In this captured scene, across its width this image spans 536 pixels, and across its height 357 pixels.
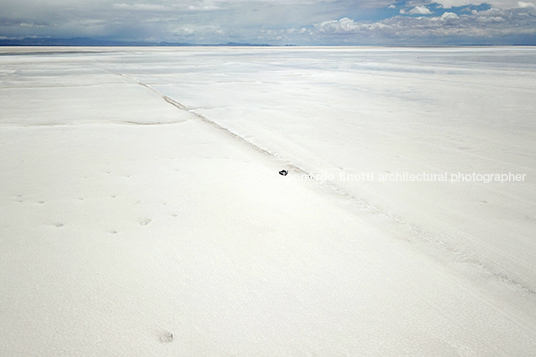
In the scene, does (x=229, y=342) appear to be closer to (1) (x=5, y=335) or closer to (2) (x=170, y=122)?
(1) (x=5, y=335)

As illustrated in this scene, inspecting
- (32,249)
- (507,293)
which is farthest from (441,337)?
(32,249)

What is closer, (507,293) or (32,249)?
(507,293)

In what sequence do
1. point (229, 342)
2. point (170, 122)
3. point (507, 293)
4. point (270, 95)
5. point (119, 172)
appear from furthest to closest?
point (270, 95) → point (170, 122) → point (119, 172) → point (507, 293) → point (229, 342)

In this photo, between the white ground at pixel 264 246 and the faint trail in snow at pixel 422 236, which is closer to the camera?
the white ground at pixel 264 246

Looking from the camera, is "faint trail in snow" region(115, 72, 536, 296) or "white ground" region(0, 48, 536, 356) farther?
"faint trail in snow" region(115, 72, 536, 296)

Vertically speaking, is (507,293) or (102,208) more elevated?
(102,208)

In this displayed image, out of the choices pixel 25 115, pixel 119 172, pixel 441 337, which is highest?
pixel 25 115

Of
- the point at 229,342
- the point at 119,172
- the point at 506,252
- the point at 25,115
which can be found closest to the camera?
the point at 229,342

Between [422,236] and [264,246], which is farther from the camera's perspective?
[422,236]
